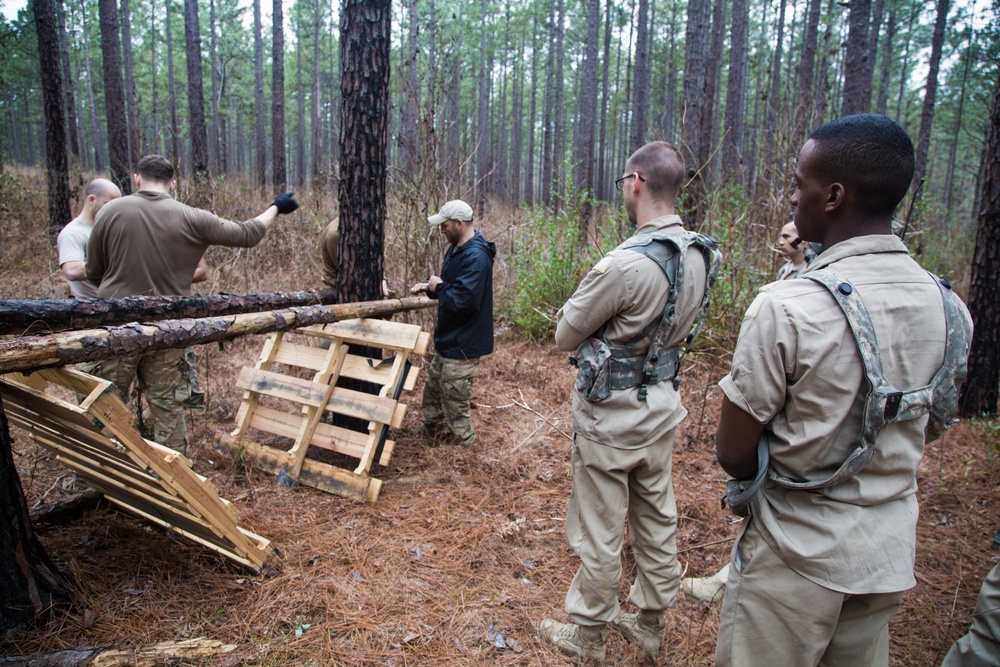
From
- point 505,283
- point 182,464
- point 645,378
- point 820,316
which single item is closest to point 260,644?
point 182,464

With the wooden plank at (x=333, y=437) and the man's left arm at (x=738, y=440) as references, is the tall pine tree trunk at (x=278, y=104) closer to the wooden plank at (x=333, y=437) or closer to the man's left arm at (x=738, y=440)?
the wooden plank at (x=333, y=437)

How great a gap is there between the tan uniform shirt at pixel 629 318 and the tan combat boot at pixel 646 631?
2.98 ft

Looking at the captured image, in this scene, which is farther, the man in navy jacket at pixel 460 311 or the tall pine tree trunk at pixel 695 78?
the tall pine tree trunk at pixel 695 78

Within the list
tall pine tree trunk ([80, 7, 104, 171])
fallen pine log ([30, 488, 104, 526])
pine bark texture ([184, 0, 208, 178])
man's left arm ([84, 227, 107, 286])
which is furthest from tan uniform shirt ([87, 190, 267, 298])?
tall pine tree trunk ([80, 7, 104, 171])

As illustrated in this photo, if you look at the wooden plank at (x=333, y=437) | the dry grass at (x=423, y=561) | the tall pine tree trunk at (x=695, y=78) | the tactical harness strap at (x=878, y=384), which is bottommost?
the dry grass at (x=423, y=561)

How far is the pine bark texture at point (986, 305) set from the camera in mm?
5281

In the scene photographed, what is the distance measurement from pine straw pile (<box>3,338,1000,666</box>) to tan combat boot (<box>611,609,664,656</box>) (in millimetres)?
79

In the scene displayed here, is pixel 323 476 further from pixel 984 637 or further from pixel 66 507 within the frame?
pixel 984 637

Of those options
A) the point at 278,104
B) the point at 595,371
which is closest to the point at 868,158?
the point at 595,371

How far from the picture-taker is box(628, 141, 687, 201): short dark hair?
246 cm

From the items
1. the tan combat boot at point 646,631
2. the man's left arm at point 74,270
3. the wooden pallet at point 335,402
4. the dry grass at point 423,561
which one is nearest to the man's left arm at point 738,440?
the tan combat boot at point 646,631

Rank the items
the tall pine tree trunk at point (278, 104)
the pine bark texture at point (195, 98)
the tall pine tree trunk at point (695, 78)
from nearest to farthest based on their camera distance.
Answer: the tall pine tree trunk at point (695, 78) < the pine bark texture at point (195, 98) < the tall pine tree trunk at point (278, 104)

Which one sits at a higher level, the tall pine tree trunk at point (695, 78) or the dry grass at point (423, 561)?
the tall pine tree trunk at point (695, 78)

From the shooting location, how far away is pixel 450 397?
15.6 ft
